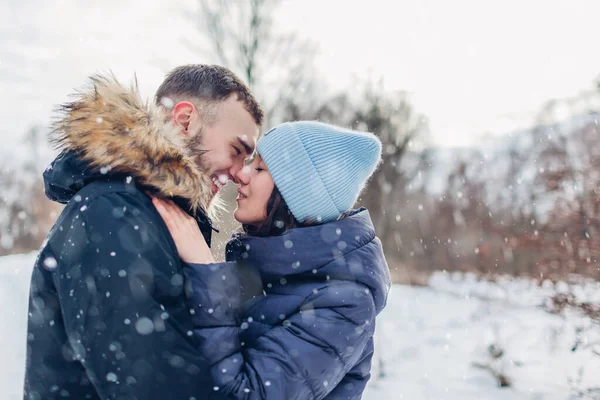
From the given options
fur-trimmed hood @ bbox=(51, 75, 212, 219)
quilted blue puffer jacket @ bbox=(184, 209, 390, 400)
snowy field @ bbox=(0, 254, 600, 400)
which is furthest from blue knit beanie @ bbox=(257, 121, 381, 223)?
snowy field @ bbox=(0, 254, 600, 400)

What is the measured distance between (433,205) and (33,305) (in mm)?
20386

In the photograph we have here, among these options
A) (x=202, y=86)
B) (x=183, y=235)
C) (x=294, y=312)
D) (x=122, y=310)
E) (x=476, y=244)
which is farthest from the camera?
(x=476, y=244)

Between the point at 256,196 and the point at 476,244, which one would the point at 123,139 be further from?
the point at 476,244

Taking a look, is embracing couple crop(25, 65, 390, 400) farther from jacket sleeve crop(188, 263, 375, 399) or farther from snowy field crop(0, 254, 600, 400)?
snowy field crop(0, 254, 600, 400)

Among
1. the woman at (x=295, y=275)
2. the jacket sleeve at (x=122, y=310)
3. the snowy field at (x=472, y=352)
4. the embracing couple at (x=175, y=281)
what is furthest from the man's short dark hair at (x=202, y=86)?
the snowy field at (x=472, y=352)

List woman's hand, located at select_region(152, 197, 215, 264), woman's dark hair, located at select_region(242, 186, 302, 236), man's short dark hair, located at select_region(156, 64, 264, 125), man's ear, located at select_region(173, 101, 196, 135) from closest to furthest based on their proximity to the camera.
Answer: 1. woman's hand, located at select_region(152, 197, 215, 264)
2. woman's dark hair, located at select_region(242, 186, 302, 236)
3. man's ear, located at select_region(173, 101, 196, 135)
4. man's short dark hair, located at select_region(156, 64, 264, 125)

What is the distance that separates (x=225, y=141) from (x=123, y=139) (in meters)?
0.94

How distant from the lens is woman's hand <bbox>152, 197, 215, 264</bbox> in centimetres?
158

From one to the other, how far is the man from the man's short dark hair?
0.77 m

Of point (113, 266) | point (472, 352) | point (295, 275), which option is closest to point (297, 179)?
point (295, 275)

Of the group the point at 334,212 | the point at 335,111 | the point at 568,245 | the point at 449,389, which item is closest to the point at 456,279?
the point at 335,111

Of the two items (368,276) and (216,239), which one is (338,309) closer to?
(368,276)

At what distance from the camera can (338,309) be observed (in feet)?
5.55

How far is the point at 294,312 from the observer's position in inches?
68.2
